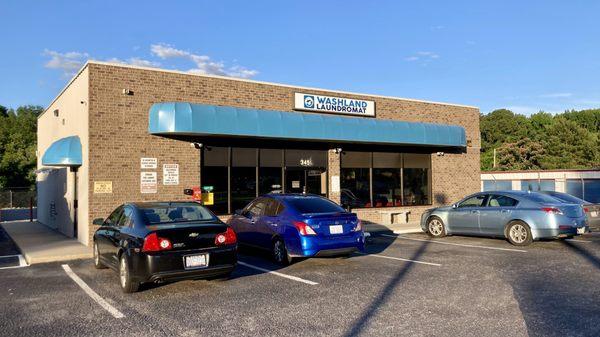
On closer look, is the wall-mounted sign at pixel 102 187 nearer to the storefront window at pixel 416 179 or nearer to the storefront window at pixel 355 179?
the storefront window at pixel 355 179

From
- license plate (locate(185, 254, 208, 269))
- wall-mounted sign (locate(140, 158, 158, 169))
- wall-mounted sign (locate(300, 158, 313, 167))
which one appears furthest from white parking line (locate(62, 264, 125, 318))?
wall-mounted sign (locate(300, 158, 313, 167))

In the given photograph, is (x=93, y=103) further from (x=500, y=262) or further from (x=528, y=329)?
(x=528, y=329)

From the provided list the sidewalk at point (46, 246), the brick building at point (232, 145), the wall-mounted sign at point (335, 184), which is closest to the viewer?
the sidewalk at point (46, 246)

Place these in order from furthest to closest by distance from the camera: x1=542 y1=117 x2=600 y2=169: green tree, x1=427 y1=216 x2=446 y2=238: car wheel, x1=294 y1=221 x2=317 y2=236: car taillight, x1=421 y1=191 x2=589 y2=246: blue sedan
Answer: x1=542 y1=117 x2=600 y2=169: green tree, x1=427 y1=216 x2=446 y2=238: car wheel, x1=421 y1=191 x2=589 y2=246: blue sedan, x1=294 y1=221 x2=317 y2=236: car taillight

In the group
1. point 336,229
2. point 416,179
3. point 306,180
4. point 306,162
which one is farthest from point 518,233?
point 416,179

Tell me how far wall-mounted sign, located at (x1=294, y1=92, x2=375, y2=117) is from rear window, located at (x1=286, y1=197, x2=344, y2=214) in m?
6.79

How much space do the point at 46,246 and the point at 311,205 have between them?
7523 mm

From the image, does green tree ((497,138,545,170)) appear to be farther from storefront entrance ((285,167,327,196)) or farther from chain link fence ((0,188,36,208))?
chain link fence ((0,188,36,208))

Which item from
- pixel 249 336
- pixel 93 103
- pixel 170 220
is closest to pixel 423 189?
pixel 93 103

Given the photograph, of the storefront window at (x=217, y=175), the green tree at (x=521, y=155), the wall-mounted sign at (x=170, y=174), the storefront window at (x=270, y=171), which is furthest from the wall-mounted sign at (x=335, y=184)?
the green tree at (x=521, y=155)

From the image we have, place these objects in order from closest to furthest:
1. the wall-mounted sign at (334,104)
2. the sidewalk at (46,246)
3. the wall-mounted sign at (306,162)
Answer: the sidewalk at (46,246)
the wall-mounted sign at (334,104)
the wall-mounted sign at (306,162)

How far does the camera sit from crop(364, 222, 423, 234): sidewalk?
16359 millimetres

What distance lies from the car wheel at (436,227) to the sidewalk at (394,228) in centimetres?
159

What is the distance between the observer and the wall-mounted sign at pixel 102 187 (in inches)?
523
